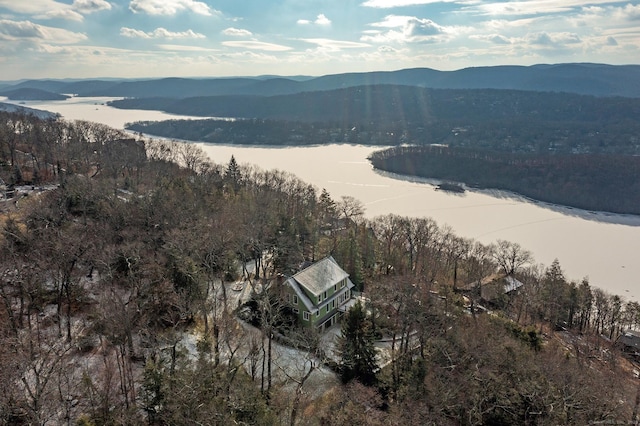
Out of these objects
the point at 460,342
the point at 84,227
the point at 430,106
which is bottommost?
the point at 460,342

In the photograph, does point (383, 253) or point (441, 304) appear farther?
point (383, 253)

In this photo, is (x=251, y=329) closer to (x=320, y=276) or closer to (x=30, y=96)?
(x=320, y=276)

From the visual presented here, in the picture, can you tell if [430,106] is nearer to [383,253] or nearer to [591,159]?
[591,159]

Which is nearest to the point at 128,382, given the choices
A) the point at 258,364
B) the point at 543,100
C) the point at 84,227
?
the point at 258,364

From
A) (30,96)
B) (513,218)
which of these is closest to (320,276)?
(513,218)

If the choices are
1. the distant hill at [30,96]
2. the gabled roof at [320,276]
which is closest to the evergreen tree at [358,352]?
the gabled roof at [320,276]

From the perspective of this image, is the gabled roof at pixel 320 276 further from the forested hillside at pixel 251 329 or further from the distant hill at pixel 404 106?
the distant hill at pixel 404 106
